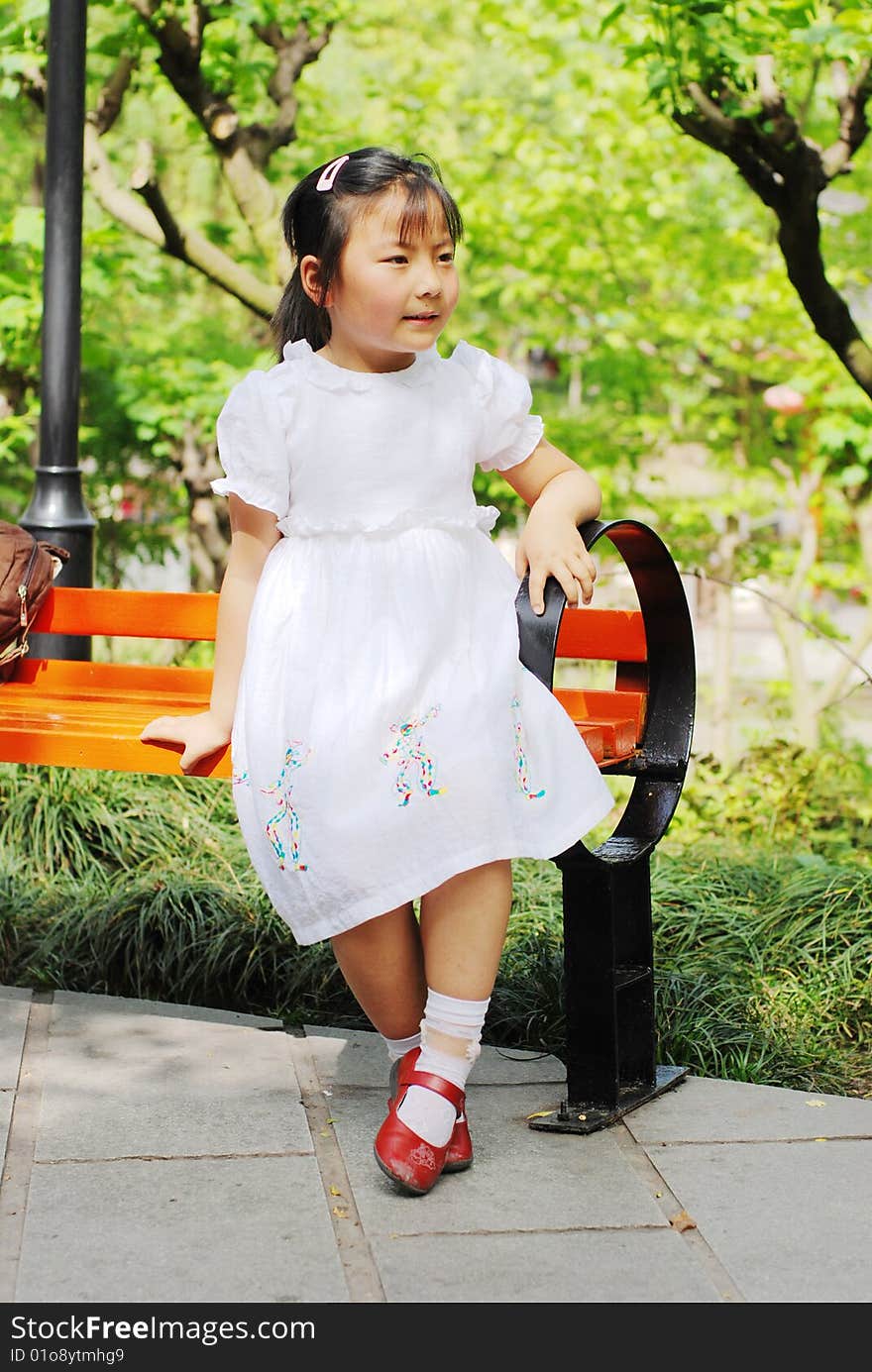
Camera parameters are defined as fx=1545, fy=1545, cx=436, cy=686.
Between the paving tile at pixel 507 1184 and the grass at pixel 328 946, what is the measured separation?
0.51 metres

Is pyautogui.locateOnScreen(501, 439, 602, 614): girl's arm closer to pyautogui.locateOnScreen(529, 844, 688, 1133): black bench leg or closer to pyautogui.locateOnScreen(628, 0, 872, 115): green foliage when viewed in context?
pyautogui.locateOnScreen(529, 844, 688, 1133): black bench leg

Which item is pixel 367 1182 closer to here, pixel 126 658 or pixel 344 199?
pixel 344 199

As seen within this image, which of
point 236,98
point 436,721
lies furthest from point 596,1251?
point 236,98

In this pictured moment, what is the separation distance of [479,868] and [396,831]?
6.7 inches

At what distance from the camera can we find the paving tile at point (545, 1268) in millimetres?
2068

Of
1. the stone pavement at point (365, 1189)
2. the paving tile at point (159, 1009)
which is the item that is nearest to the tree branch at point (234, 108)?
the paving tile at point (159, 1009)

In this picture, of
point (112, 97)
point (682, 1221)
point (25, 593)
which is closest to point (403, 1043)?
point (682, 1221)

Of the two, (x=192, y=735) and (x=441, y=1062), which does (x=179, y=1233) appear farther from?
(x=192, y=735)

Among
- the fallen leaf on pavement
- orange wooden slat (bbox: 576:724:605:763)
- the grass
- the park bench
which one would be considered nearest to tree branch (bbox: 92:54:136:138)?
the grass

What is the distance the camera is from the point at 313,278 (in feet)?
8.45

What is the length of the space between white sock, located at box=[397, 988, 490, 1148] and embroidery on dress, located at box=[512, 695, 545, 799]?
345 millimetres

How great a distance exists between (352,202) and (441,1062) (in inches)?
54.1

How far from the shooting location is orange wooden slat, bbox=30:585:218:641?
3.44 meters

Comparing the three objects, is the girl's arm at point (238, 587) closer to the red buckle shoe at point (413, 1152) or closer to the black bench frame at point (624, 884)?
the black bench frame at point (624, 884)
